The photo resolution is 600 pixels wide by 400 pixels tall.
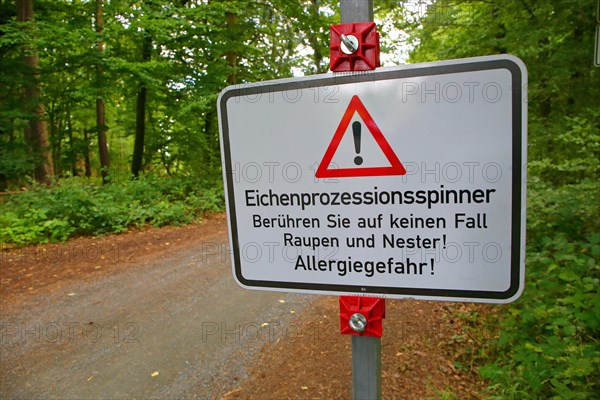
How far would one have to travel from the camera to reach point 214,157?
13.1 meters

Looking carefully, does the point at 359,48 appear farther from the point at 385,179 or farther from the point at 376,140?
the point at 385,179

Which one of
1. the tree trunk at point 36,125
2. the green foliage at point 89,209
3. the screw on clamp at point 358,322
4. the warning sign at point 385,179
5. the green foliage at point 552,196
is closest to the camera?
the warning sign at point 385,179

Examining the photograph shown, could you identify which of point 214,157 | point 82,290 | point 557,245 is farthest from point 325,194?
point 214,157

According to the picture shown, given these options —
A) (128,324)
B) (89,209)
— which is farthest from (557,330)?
(89,209)

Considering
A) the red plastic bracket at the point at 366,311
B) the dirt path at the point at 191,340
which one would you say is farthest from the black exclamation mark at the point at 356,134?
the dirt path at the point at 191,340

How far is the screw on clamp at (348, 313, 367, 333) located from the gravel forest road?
8.01 feet

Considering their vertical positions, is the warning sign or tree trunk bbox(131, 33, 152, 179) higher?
tree trunk bbox(131, 33, 152, 179)

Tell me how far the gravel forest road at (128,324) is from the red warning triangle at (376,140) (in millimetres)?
2715

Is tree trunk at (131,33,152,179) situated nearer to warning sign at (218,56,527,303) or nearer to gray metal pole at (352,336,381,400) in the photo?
warning sign at (218,56,527,303)

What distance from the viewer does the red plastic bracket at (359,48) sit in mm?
969

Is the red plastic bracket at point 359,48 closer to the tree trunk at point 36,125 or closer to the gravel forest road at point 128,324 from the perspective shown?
the gravel forest road at point 128,324

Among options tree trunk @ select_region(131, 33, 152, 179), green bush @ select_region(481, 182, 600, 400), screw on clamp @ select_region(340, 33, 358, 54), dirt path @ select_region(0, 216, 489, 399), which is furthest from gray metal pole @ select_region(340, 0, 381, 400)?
tree trunk @ select_region(131, 33, 152, 179)

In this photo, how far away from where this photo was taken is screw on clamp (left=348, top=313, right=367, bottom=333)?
1.04 m

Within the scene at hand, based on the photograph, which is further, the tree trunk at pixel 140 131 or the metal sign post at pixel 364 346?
the tree trunk at pixel 140 131
